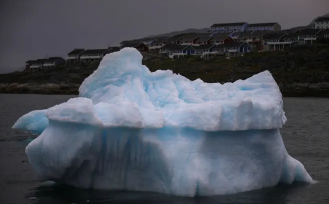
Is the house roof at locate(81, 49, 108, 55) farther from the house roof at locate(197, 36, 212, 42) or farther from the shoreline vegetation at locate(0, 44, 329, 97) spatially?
the house roof at locate(197, 36, 212, 42)

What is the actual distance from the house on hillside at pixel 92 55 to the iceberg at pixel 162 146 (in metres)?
109

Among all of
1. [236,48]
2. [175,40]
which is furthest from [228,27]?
[236,48]

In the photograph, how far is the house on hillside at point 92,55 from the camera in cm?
12306

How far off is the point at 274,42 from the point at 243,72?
34.5m

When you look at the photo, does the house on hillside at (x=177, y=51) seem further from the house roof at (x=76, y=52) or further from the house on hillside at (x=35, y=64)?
the house on hillside at (x=35, y=64)

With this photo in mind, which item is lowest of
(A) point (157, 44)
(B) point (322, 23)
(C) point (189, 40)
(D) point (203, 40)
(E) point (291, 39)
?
(E) point (291, 39)

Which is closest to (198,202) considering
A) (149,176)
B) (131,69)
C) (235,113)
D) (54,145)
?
(149,176)

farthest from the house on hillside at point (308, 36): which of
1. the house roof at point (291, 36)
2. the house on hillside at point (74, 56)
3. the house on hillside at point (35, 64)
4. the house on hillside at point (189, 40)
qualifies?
the house on hillside at point (35, 64)

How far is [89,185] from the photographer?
46.0ft

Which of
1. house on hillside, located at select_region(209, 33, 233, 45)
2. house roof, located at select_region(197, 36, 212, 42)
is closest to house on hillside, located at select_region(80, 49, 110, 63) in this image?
house roof, located at select_region(197, 36, 212, 42)

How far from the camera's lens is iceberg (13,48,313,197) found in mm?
13023

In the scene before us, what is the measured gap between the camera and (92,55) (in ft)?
409

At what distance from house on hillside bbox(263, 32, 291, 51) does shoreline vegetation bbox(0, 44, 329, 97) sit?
1619cm

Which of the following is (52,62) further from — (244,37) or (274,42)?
(274,42)
